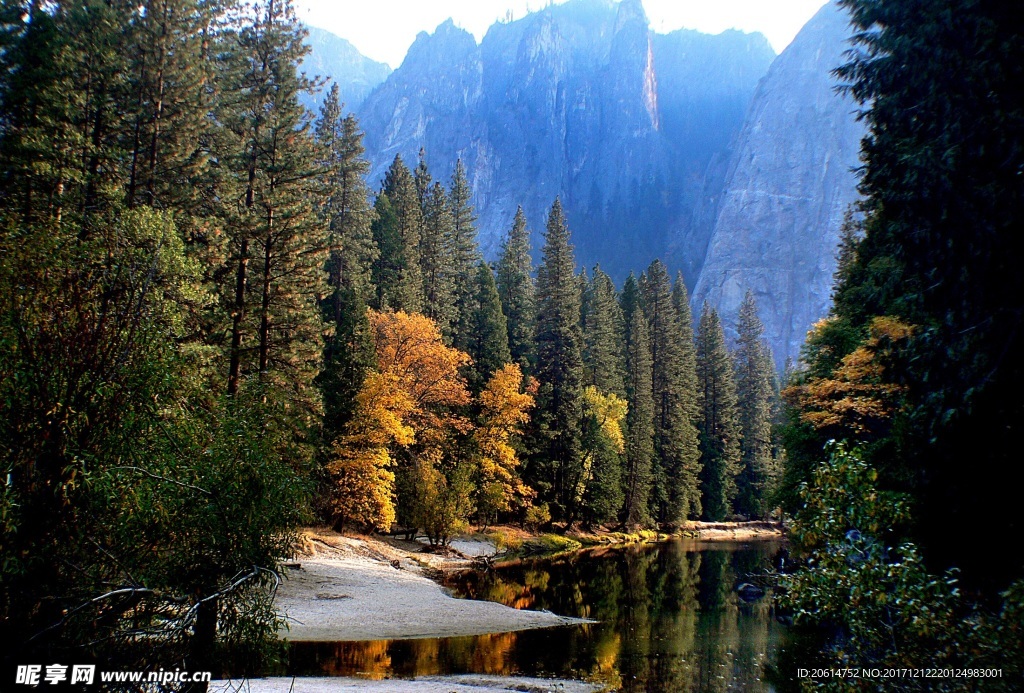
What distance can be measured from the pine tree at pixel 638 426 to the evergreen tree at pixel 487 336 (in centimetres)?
1549

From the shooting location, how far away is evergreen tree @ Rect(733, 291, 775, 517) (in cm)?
7262

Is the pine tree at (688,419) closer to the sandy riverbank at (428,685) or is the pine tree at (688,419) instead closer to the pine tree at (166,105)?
the sandy riverbank at (428,685)

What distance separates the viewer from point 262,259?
901 inches

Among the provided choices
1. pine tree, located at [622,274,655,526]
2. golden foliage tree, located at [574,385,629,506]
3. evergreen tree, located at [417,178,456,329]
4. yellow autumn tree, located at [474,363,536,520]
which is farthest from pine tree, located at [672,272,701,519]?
evergreen tree, located at [417,178,456,329]

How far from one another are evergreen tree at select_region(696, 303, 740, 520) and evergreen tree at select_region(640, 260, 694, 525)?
14.1ft

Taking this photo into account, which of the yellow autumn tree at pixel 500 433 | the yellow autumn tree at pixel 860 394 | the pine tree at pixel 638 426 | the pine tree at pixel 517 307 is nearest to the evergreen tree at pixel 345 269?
the yellow autumn tree at pixel 500 433

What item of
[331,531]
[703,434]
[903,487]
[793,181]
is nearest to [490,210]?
[793,181]

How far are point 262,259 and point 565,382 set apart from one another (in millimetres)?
31251

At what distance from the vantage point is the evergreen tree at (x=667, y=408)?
58.7 m

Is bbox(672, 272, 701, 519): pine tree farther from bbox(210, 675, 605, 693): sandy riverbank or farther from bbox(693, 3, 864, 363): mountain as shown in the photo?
bbox(693, 3, 864, 363): mountain

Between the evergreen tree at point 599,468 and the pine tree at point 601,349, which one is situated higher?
the pine tree at point 601,349

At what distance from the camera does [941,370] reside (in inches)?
334

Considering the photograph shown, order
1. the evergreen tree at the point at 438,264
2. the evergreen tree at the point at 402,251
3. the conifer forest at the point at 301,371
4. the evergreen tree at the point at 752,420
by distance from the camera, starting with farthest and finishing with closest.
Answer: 1. the evergreen tree at the point at 752,420
2. the evergreen tree at the point at 438,264
3. the evergreen tree at the point at 402,251
4. the conifer forest at the point at 301,371

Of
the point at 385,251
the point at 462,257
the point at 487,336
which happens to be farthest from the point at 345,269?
the point at 462,257
